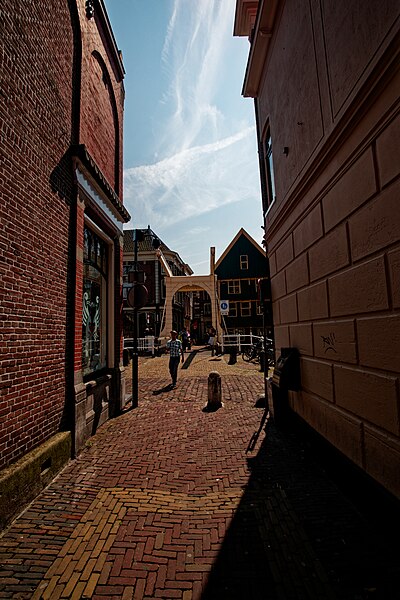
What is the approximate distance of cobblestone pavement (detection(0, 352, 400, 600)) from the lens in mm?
2572

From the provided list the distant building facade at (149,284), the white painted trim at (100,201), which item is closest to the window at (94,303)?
the white painted trim at (100,201)

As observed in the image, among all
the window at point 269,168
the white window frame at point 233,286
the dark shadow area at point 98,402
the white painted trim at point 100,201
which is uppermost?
the white window frame at point 233,286

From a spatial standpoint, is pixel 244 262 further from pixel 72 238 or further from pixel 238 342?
pixel 72 238

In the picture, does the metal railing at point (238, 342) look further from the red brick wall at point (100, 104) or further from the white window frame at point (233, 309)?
the red brick wall at point (100, 104)

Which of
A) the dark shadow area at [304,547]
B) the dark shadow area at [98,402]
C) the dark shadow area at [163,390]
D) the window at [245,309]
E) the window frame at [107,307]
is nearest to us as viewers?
the dark shadow area at [304,547]

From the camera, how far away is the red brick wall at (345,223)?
2.78 meters

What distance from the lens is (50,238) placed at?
496 cm

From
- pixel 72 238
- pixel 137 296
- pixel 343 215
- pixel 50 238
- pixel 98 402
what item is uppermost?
pixel 72 238

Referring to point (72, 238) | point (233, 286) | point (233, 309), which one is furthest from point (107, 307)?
point (233, 286)

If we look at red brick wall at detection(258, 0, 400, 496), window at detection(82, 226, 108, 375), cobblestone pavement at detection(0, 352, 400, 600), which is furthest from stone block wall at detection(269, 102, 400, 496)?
window at detection(82, 226, 108, 375)

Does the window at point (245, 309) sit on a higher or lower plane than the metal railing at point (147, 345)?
higher

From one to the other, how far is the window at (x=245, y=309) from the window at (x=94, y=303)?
88.9 feet

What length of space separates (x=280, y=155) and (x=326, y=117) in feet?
7.38

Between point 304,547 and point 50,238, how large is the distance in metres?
5.36
